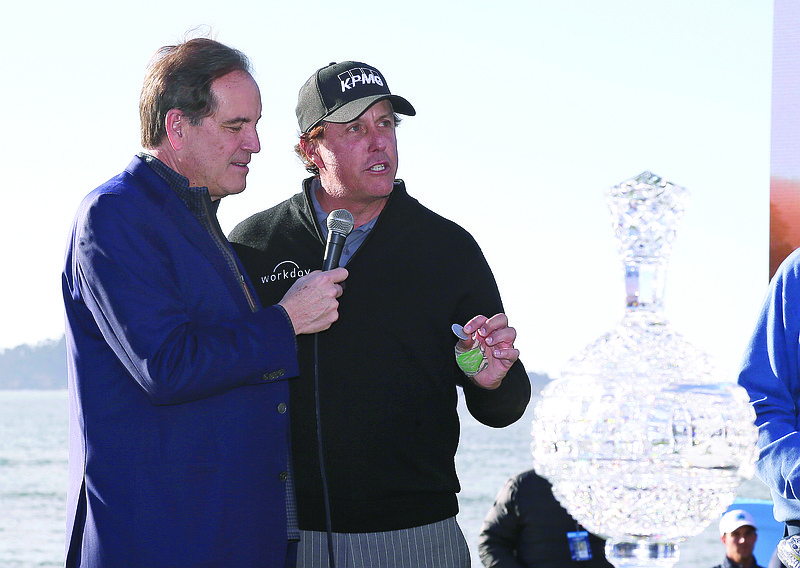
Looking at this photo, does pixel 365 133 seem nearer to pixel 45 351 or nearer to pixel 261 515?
pixel 261 515

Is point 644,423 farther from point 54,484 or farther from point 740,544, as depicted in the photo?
point 54,484

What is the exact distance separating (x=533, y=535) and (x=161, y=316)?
332cm

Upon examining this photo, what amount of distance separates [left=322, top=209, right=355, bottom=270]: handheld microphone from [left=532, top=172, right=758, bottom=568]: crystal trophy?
0.93 metres

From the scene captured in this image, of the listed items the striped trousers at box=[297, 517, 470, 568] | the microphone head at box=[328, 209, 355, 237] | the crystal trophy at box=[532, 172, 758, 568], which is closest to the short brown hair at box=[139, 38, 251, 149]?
the microphone head at box=[328, 209, 355, 237]

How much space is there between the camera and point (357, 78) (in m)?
2.30

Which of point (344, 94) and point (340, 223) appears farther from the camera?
point (344, 94)

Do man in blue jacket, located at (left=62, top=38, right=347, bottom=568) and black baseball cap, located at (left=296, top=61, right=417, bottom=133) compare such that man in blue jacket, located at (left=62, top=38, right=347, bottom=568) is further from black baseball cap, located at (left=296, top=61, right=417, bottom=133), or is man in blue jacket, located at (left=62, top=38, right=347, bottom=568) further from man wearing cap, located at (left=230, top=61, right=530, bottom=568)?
black baseball cap, located at (left=296, top=61, right=417, bottom=133)

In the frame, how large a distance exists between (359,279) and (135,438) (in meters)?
0.76

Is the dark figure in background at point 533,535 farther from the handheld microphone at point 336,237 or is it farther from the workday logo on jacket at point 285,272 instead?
the handheld microphone at point 336,237

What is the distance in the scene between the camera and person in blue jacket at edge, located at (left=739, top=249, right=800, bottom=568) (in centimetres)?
155

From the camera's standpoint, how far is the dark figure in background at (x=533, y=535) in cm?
437

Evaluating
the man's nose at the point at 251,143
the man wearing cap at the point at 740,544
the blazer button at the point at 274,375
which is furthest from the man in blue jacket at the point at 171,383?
the man wearing cap at the point at 740,544

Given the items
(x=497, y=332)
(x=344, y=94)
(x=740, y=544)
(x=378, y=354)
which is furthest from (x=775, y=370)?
(x=740, y=544)

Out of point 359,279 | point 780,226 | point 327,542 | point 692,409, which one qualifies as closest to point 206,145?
point 359,279
